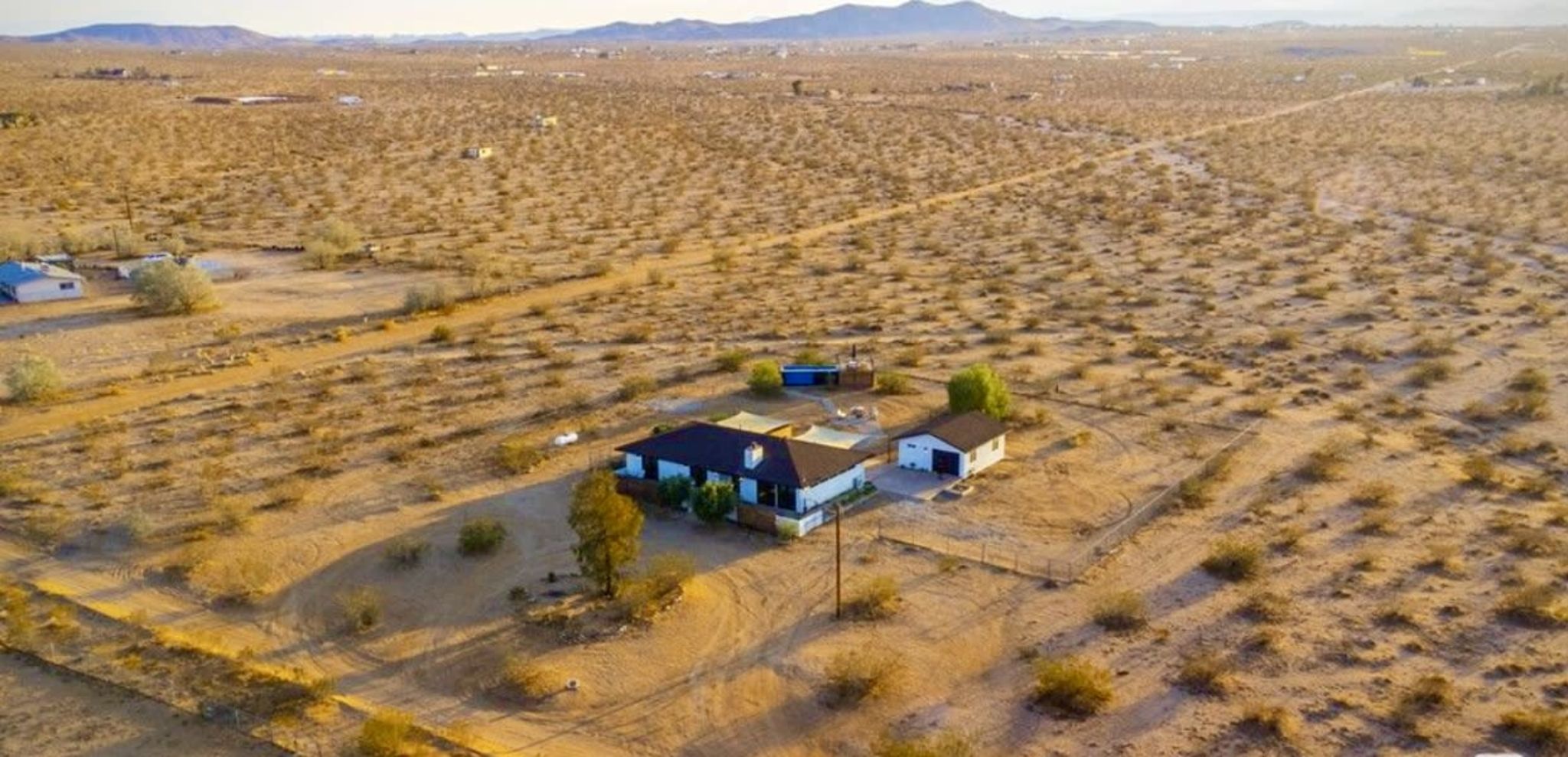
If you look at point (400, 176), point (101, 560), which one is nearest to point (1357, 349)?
point (101, 560)

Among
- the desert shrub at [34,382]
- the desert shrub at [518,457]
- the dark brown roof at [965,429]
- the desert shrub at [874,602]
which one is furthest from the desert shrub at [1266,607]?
the desert shrub at [34,382]

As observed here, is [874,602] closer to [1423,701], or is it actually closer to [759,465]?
[759,465]

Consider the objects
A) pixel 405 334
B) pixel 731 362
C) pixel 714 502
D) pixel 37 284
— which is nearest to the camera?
pixel 714 502

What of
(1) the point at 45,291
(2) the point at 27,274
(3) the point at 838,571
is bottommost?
(3) the point at 838,571

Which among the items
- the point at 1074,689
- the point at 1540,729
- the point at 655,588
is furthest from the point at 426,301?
the point at 1540,729

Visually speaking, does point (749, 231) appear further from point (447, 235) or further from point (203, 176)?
point (203, 176)
